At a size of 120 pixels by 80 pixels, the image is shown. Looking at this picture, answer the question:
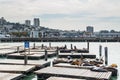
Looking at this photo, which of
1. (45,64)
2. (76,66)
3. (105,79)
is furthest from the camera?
(45,64)

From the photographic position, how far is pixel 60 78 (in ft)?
75.2

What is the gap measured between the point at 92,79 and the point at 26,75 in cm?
672

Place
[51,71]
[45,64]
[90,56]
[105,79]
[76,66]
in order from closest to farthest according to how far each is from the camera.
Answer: [105,79] < [51,71] < [76,66] < [45,64] < [90,56]

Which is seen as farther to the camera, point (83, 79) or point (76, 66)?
point (76, 66)

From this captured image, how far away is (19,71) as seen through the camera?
86.1 feet

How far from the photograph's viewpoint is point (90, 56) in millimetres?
44438

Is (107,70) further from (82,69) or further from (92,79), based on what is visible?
(92,79)

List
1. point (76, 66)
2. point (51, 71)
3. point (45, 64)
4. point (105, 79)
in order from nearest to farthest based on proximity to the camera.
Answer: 1. point (105, 79)
2. point (51, 71)
3. point (76, 66)
4. point (45, 64)

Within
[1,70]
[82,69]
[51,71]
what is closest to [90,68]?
[82,69]

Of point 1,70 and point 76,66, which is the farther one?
point 76,66

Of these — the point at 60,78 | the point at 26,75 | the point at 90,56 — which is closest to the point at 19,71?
the point at 26,75

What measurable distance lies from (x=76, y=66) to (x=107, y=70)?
11.1 feet

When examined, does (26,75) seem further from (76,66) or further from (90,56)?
(90,56)

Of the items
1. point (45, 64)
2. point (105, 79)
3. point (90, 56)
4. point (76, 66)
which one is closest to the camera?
point (105, 79)
